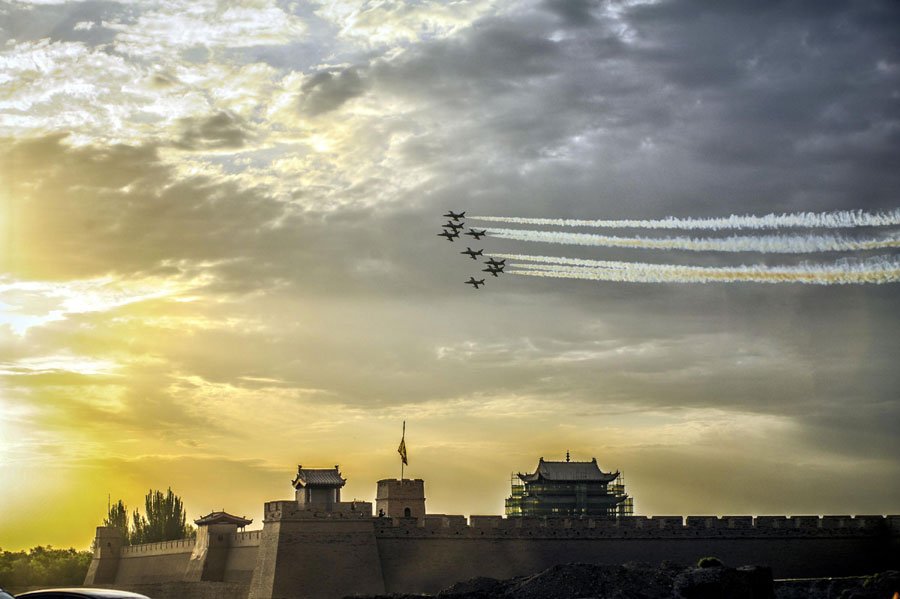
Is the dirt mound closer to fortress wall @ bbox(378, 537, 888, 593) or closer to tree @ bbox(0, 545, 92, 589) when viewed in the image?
fortress wall @ bbox(378, 537, 888, 593)

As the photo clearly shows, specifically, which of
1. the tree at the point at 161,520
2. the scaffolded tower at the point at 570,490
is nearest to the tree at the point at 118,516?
the tree at the point at 161,520

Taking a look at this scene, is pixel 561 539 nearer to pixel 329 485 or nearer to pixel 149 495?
pixel 329 485

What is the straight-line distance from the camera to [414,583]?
51.8 metres

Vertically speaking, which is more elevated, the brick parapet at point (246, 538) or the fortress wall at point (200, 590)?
the brick parapet at point (246, 538)

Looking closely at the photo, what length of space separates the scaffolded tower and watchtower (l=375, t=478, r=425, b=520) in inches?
611

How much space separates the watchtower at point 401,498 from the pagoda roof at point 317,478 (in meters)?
6.15

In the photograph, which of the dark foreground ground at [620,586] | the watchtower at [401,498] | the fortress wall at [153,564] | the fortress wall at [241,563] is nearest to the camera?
the dark foreground ground at [620,586]

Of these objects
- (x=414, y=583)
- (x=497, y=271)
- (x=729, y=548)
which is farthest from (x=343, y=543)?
(x=729, y=548)

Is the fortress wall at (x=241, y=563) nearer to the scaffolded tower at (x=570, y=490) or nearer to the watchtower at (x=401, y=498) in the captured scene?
the watchtower at (x=401, y=498)

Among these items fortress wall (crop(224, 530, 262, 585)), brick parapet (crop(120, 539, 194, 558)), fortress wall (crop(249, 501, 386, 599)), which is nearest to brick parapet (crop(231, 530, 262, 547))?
fortress wall (crop(224, 530, 262, 585))

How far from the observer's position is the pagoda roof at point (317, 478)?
64.0 m

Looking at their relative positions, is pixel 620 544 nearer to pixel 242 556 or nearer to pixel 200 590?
pixel 242 556

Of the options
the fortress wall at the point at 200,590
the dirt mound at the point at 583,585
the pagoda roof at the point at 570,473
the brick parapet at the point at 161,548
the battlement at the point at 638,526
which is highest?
the pagoda roof at the point at 570,473

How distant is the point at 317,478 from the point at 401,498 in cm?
847
